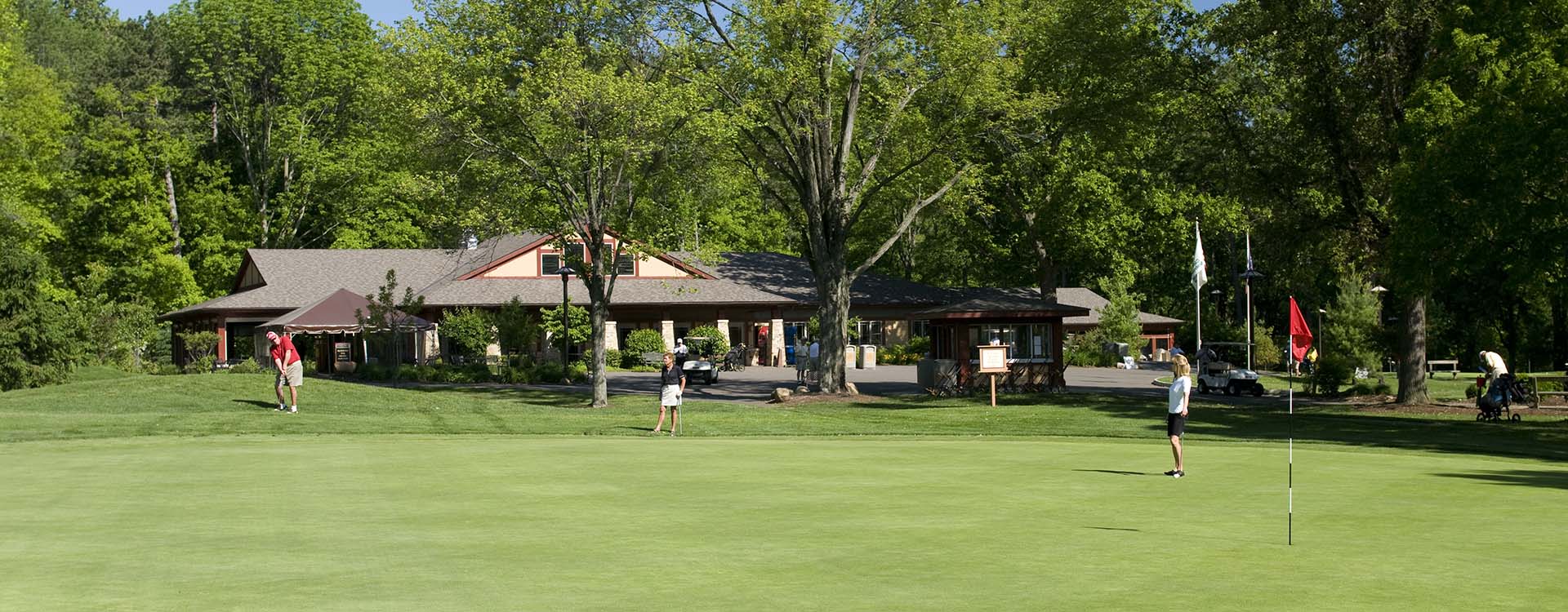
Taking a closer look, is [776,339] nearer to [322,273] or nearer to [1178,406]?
[322,273]

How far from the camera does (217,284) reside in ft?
262

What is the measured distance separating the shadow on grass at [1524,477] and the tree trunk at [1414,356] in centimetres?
2195

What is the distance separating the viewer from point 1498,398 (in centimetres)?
3628

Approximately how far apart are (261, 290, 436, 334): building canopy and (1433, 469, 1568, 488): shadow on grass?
4380cm

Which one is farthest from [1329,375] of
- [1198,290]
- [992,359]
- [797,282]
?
[797,282]

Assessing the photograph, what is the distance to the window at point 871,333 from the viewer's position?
79.7 metres

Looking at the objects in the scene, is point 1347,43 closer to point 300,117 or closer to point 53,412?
point 53,412

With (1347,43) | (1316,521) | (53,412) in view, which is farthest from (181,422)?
(1347,43)

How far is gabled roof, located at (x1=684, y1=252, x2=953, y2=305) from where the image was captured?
3014 inches

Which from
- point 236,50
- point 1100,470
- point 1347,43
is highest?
point 236,50

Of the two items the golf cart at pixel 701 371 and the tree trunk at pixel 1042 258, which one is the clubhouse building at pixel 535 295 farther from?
the golf cart at pixel 701 371

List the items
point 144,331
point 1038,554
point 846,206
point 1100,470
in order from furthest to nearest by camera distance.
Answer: point 144,331, point 846,206, point 1100,470, point 1038,554

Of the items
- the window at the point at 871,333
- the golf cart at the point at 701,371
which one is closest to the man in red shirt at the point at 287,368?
the golf cart at the point at 701,371

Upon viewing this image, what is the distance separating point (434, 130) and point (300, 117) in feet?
147
